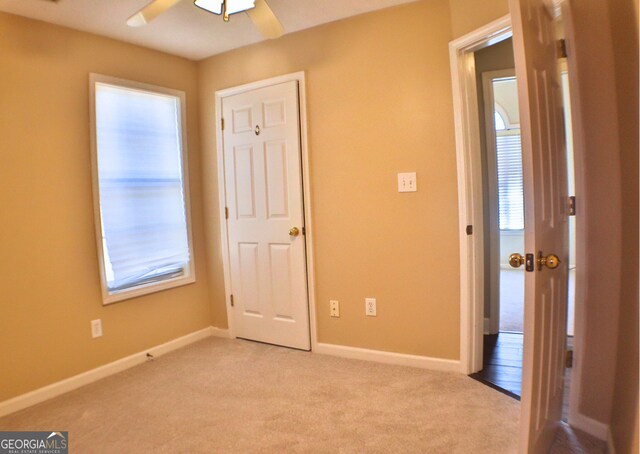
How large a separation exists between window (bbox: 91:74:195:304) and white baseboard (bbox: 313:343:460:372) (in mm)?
1314

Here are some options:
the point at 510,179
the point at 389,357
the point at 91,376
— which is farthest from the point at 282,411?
the point at 510,179

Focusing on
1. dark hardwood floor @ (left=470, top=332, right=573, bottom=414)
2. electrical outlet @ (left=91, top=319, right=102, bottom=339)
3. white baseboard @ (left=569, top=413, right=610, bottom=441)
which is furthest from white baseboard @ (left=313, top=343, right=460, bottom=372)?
electrical outlet @ (left=91, top=319, right=102, bottom=339)

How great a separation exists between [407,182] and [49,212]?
2.27m

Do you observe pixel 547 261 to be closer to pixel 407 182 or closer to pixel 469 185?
pixel 469 185

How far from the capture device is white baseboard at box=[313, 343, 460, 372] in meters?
2.66

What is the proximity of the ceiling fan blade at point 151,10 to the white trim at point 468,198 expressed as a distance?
1.58 meters

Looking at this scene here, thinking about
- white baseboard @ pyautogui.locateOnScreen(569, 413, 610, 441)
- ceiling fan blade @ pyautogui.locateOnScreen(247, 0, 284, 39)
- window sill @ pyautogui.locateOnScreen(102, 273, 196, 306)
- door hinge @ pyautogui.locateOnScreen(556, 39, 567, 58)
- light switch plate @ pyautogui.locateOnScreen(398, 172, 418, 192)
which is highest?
ceiling fan blade @ pyautogui.locateOnScreen(247, 0, 284, 39)

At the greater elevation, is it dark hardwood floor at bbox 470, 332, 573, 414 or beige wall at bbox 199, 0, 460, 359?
beige wall at bbox 199, 0, 460, 359

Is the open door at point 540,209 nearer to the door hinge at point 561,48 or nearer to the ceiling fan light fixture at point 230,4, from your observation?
the door hinge at point 561,48

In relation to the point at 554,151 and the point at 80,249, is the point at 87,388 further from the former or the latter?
the point at 554,151

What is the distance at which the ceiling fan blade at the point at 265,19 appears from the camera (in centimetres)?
198

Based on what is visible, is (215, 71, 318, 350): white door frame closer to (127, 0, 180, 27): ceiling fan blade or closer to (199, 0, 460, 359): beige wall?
(199, 0, 460, 359): beige wall

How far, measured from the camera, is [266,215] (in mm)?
3221

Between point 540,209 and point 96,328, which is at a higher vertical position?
point 540,209
